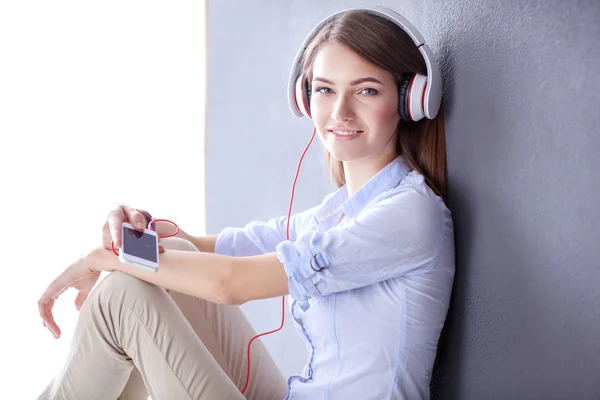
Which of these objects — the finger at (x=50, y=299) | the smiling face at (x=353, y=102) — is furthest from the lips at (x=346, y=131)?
the finger at (x=50, y=299)

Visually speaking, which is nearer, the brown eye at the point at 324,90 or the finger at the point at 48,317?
the brown eye at the point at 324,90

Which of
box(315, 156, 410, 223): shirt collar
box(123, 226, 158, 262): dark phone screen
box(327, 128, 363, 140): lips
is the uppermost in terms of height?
box(327, 128, 363, 140): lips

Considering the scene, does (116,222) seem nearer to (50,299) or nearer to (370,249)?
(50,299)

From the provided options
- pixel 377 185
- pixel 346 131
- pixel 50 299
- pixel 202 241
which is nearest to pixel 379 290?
pixel 377 185

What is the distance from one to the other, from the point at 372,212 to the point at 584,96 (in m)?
0.46

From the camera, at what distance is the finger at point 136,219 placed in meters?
1.53

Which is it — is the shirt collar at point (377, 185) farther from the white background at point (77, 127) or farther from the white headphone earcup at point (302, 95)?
the white background at point (77, 127)

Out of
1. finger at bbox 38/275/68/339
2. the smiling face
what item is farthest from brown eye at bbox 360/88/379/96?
finger at bbox 38/275/68/339

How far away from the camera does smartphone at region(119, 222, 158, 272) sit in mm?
1414

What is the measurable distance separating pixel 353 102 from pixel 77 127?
6.70 feet

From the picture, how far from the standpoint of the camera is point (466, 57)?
1323mm

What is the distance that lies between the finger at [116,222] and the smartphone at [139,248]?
0.01m

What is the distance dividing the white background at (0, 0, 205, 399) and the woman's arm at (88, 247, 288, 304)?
160cm

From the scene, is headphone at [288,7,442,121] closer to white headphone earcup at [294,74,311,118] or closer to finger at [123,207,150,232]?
white headphone earcup at [294,74,311,118]
